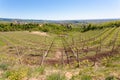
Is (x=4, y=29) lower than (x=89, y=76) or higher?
lower

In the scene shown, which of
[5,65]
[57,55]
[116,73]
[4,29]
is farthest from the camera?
[4,29]

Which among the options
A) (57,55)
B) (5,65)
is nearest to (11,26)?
(57,55)

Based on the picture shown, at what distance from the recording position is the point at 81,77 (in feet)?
30.5

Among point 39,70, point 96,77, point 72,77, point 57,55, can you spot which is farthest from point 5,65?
point 57,55

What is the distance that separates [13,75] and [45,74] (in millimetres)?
1495

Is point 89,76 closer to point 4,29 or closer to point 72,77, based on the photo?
point 72,77

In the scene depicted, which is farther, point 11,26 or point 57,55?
point 11,26

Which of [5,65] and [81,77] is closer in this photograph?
[81,77]

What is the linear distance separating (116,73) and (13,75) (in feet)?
13.1

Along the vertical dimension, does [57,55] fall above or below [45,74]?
below

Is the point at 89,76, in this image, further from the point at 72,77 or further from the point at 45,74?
the point at 45,74

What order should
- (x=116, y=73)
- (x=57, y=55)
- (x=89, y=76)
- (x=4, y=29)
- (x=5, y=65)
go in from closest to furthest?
(x=89, y=76), (x=116, y=73), (x=5, y=65), (x=57, y=55), (x=4, y=29)

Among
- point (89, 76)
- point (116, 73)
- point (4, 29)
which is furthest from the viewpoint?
point (4, 29)

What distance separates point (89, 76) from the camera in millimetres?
9242
